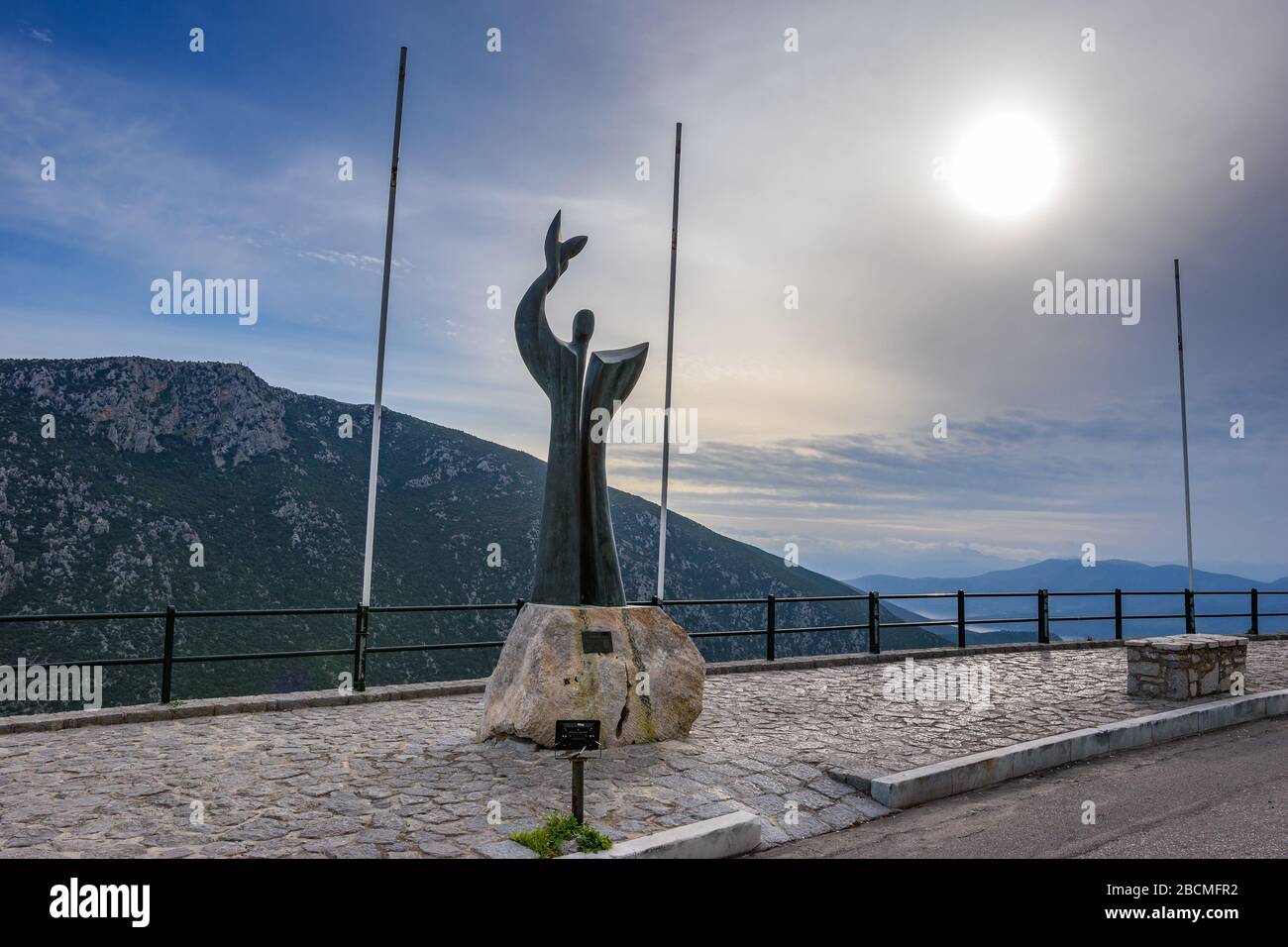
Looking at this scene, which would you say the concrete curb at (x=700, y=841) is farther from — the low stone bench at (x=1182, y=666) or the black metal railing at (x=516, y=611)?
the low stone bench at (x=1182, y=666)

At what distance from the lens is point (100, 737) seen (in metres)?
8.12

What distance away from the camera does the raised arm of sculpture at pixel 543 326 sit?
8797 millimetres

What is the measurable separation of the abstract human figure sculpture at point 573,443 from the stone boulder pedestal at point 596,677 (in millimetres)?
374

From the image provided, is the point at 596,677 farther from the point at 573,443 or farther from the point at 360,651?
the point at 360,651

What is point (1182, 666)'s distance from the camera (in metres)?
10.4

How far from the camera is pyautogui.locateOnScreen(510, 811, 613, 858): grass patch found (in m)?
4.92

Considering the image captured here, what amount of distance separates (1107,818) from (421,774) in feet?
17.1

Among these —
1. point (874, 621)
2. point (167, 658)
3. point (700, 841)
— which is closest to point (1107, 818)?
point (700, 841)

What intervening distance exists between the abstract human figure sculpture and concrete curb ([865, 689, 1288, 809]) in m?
3.25

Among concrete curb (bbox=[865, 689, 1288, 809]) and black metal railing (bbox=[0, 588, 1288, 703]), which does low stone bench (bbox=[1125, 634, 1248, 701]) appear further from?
black metal railing (bbox=[0, 588, 1288, 703])

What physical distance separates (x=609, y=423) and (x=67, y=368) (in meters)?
94.3
